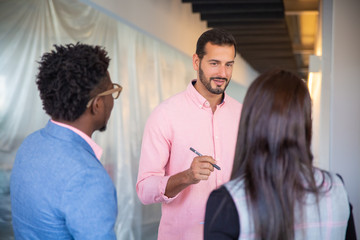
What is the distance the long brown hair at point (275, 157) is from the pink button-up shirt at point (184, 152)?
1.05m

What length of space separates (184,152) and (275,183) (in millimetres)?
1208

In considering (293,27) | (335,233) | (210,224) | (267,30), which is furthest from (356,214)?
(293,27)

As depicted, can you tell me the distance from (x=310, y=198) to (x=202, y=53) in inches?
58.7

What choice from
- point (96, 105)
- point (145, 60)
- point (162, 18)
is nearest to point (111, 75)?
point (162, 18)

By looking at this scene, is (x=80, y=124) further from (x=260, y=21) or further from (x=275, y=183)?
(x=260, y=21)

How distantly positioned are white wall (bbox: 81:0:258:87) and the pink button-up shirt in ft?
4.78

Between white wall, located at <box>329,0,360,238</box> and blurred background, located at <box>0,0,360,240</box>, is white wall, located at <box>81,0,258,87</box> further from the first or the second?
white wall, located at <box>329,0,360,238</box>

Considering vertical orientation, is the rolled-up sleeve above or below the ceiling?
below

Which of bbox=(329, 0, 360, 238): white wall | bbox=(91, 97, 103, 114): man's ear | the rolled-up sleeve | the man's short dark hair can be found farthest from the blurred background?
bbox=(91, 97, 103, 114): man's ear

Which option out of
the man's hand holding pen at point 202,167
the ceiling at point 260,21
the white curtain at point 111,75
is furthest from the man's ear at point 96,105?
the ceiling at point 260,21

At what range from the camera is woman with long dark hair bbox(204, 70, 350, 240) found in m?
1.28

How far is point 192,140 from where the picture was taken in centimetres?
250

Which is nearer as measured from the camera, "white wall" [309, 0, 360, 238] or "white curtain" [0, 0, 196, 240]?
"white curtain" [0, 0, 196, 240]

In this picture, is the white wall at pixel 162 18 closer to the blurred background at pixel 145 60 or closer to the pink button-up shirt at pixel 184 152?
the blurred background at pixel 145 60
